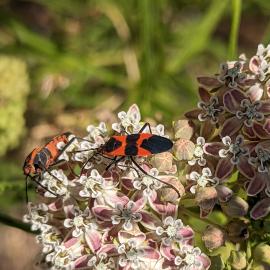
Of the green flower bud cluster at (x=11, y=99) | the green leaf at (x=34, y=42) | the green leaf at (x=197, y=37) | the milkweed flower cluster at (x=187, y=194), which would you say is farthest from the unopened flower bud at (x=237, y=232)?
the green leaf at (x=34, y=42)

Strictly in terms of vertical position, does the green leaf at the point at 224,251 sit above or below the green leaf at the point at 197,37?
below

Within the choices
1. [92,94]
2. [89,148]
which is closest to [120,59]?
[92,94]

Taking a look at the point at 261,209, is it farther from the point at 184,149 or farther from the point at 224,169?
the point at 184,149

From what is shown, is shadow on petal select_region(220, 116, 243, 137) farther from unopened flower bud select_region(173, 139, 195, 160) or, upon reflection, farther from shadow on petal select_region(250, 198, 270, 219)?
shadow on petal select_region(250, 198, 270, 219)

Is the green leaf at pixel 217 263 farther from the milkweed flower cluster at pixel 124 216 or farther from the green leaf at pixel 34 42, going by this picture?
the green leaf at pixel 34 42

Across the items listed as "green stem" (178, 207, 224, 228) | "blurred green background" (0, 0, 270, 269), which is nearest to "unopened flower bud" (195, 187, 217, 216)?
"green stem" (178, 207, 224, 228)

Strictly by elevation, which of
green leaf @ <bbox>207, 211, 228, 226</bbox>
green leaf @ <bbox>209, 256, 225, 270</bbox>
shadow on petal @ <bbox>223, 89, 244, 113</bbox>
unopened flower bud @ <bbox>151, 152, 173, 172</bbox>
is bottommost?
green leaf @ <bbox>209, 256, 225, 270</bbox>

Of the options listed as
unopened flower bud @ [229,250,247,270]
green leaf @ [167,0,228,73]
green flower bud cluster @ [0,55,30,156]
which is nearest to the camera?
unopened flower bud @ [229,250,247,270]

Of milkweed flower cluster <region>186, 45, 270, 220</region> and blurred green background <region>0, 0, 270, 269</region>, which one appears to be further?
blurred green background <region>0, 0, 270, 269</region>
